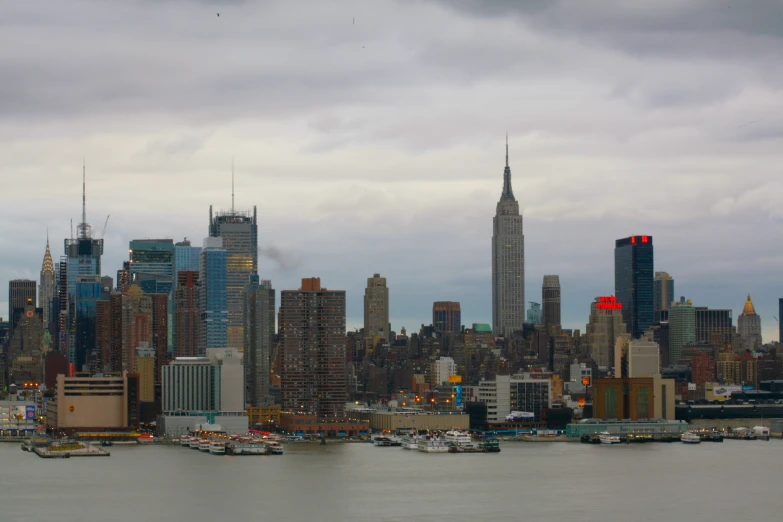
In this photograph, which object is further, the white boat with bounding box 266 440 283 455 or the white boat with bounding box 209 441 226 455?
the white boat with bounding box 209 441 226 455

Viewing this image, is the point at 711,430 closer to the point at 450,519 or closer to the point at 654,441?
the point at 654,441

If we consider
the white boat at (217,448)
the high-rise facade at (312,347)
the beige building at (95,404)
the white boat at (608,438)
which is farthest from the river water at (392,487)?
the high-rise facade at (312,347)

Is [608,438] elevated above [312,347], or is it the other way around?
[312,347]

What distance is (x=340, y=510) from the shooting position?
3556 inches

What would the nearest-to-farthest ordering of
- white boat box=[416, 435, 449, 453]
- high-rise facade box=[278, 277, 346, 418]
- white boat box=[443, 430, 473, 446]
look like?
1. white boat box=[416, 435, 449, 453]
2. white boat box=[443, 430, 473, 446]
3. high-rise facade box=[278, 277, 346, 418]

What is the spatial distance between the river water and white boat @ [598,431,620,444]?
27.7m

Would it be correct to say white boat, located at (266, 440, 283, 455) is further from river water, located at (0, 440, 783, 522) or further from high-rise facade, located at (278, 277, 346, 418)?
high-rise facade, located at (278, 277, 346, 418)

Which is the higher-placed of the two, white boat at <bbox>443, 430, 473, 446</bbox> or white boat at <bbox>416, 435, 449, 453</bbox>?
white boat at <bbox>443, 430, 473, 446</bbox>

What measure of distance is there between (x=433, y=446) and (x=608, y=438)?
3028 centimetres

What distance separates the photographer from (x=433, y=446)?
515 feet

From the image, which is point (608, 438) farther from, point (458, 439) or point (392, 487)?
point (392, 487)

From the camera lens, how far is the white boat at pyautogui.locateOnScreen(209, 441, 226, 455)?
149538mm

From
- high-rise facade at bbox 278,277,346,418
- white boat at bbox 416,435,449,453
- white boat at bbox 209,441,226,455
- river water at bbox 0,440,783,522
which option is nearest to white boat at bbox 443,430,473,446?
white boat at bbox 416,435,449,453

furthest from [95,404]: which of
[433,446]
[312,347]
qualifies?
[433,446]
